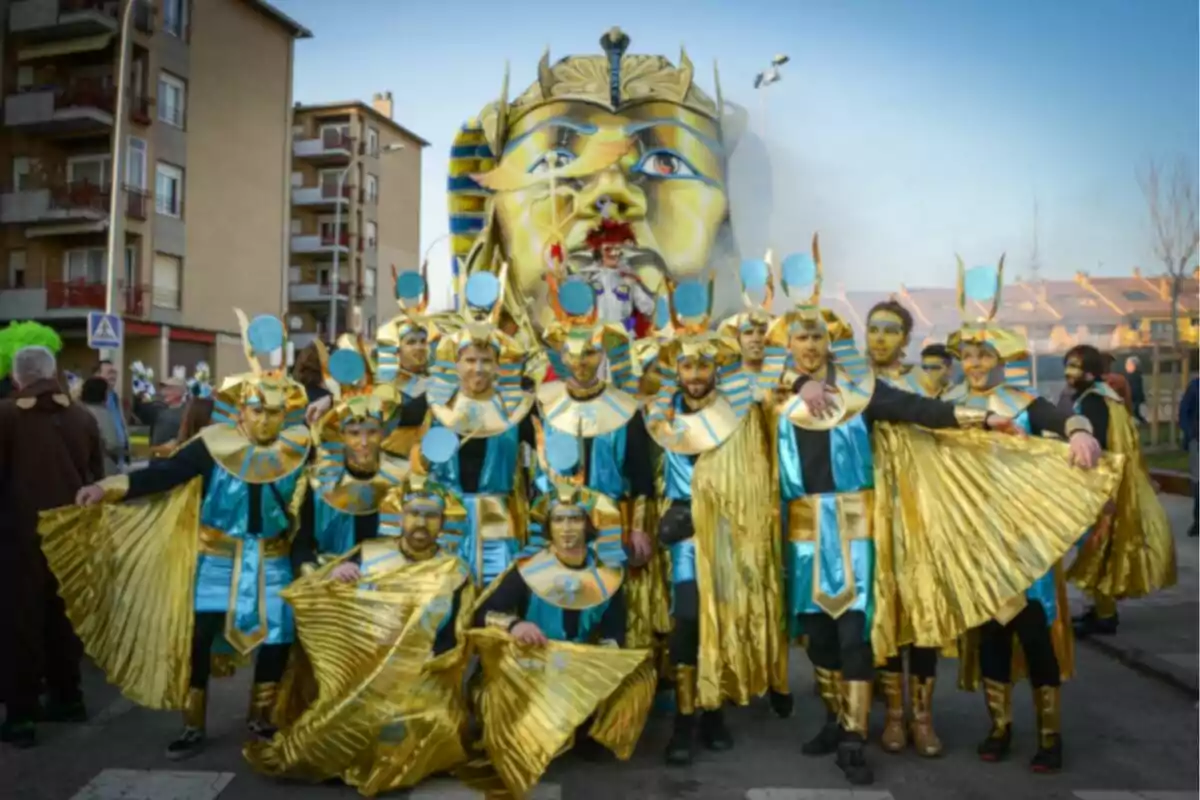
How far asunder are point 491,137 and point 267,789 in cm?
559

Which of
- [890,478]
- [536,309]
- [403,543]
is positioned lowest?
[403,543]

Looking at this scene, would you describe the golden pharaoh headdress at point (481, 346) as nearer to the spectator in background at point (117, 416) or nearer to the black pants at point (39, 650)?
the black pants at point (39, 650)

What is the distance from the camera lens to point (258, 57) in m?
7.73

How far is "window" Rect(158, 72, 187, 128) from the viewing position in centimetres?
888

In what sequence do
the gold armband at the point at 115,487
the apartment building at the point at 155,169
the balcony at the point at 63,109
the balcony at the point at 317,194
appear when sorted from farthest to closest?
1. the balcony at the point at 317,194
2. the balcony at the point at 63,109
3. the apartment building at the point at 155,169
4. the gold armband at the point at 115,487

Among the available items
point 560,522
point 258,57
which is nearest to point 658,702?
point 560,522

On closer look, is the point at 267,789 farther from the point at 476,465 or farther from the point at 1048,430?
the point at 1048,430

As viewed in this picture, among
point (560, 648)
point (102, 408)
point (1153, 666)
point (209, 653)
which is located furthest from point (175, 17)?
point (1153, 666)

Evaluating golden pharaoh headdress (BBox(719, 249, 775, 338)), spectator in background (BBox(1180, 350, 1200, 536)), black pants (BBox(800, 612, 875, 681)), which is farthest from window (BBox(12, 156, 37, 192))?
spectator in background (BBox(1180, 350, 1200, 536))

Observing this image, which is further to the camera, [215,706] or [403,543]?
[215,706]

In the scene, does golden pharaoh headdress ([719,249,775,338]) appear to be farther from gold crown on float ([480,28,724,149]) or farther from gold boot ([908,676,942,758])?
gold crown on float ([480,28,724,149])

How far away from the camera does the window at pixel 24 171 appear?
11.0 m

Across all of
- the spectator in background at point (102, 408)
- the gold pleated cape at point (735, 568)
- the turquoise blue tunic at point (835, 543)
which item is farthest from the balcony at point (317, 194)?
the turquoise blue tunic at point (835, 543)

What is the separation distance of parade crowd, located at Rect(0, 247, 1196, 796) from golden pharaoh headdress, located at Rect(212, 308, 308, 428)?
2 cm
